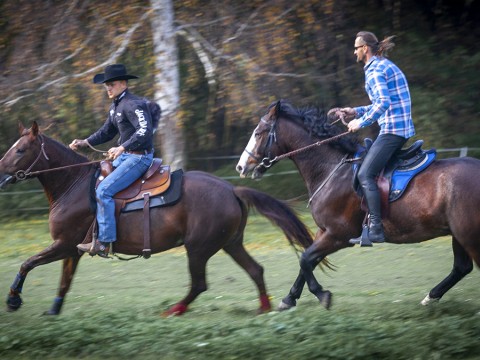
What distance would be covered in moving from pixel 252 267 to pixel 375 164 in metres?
1.80

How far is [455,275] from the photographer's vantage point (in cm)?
902

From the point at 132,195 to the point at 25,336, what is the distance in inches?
101

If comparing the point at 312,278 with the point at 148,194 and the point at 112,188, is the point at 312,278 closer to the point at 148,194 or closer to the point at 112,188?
the point at 148,194

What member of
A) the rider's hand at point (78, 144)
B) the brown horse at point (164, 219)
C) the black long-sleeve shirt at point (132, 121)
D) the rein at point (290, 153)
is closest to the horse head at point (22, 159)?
the brown horse at point (164, 219)

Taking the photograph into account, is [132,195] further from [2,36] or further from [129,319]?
[2,36]

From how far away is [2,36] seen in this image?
1838cm

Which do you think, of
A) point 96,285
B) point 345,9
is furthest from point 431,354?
point 345,9

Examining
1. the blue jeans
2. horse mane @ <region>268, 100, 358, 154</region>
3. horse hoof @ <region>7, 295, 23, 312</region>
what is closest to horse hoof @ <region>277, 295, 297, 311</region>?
horse mane @ <region>268, 100, 358, 154</region>

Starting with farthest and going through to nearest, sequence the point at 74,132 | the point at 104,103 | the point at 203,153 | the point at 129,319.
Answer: the point at 203,153 < the point at 74,132 < the point at 104,103 < the point at 129,319

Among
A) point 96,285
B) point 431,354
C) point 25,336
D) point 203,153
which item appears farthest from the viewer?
point 203,153

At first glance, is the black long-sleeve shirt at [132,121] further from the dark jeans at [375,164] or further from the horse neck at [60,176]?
the dark jeans at [375,164]

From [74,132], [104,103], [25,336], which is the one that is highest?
[25,336]

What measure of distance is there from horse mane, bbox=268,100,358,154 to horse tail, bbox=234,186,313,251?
876 mm

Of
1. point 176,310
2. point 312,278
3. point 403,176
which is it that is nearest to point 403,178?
point 403,176
